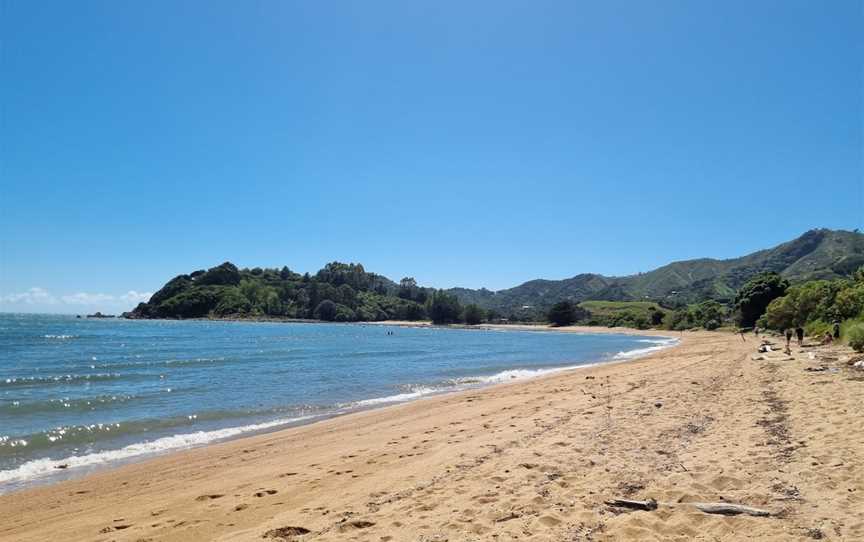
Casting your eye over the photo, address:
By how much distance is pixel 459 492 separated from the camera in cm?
749

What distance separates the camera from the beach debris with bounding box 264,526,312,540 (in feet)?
20.5

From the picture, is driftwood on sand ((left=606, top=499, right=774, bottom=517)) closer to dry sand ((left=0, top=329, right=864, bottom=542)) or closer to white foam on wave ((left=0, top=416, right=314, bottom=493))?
dry sand ((left=0, top=329, right=864, bottom=542))

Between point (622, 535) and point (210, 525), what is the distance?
5.24 m

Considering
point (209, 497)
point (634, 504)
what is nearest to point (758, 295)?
point (634, 504)

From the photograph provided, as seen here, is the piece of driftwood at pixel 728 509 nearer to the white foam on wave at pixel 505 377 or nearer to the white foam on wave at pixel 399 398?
the white foam on wave at pixel 399 398

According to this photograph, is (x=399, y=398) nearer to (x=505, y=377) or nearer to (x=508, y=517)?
(x=505, y=377)

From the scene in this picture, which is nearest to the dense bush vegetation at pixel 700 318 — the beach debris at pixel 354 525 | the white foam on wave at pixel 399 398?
the white foam on wave at pixel 399 398

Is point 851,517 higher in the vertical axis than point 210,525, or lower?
higher

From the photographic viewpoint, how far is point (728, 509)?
5914 mm

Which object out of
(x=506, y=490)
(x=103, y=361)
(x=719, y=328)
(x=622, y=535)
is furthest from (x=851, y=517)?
(x=719, y=328)

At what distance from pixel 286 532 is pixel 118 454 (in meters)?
8.83

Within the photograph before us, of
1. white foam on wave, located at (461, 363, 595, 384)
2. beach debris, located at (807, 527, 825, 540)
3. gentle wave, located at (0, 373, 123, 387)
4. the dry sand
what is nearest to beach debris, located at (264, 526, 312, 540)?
the dry sand

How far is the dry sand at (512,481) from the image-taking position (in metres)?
5.95

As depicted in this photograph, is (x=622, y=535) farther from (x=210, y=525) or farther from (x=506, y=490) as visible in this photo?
(x=210, y=525)
